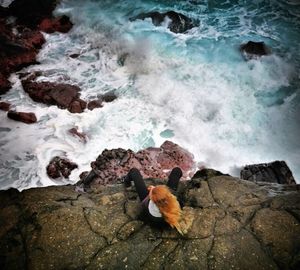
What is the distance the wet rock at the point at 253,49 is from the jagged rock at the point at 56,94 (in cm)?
703

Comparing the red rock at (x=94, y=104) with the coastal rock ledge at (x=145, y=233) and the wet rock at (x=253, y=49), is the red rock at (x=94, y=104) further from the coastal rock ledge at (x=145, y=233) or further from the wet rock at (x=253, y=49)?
the wet rock at (x=253, y=49)

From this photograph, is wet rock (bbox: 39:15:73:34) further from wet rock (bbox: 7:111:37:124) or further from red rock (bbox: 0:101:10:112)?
wet rock (bbox: 7:111:37:124)

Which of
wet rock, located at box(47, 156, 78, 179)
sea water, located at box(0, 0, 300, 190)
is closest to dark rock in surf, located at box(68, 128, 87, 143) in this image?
sea water, located at box(0, 0, 300, 190)

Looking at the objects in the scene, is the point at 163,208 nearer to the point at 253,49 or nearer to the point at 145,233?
the point at 145,233

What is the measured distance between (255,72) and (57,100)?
743 cm

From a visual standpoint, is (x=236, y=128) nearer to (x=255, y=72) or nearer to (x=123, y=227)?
(x=255, y=72)

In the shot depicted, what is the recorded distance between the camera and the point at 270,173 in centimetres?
664

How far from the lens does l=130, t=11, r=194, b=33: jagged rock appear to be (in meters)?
12.9

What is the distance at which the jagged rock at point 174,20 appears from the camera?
1288 centimetres

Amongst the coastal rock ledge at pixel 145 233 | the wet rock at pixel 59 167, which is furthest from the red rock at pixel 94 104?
the coastal rock ledge at pixel 145 233

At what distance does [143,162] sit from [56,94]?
418 cm

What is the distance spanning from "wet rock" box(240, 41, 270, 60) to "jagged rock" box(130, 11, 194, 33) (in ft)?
9.93

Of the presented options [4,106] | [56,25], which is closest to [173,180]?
[4,106]

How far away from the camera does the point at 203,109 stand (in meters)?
9.42
